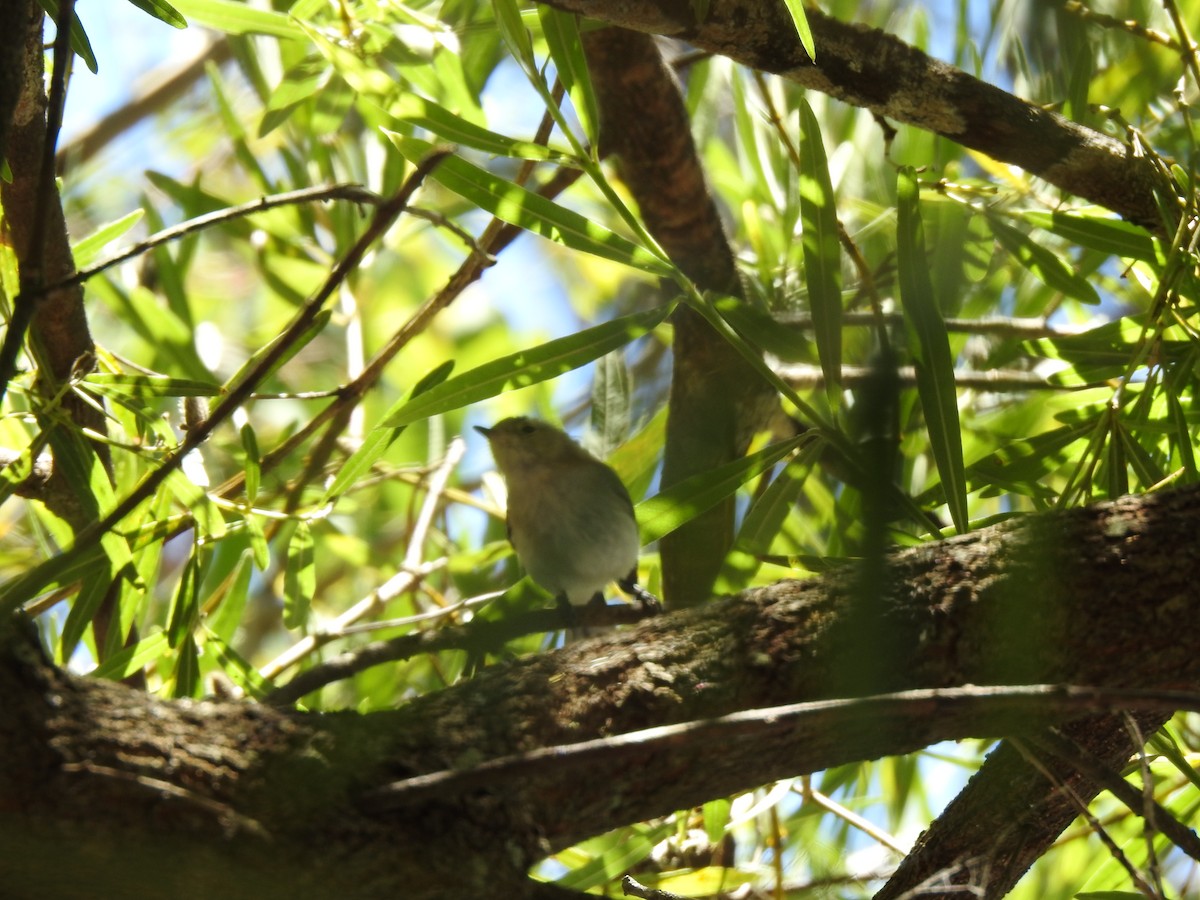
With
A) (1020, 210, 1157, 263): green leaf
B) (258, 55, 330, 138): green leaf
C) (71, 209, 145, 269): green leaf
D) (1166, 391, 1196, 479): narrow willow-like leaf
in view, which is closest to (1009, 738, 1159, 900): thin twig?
(1166, 391, 1196, 479): narrow willow-like leaf

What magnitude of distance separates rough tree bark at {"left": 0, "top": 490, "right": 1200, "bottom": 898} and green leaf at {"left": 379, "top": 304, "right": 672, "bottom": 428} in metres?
0.62

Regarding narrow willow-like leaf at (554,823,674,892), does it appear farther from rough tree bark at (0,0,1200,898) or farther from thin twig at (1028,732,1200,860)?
thin twig at (1028,732,1200,860)

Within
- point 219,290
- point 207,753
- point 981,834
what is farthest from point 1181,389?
point 219,290

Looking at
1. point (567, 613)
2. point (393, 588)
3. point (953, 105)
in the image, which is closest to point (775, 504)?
point (567, 613)

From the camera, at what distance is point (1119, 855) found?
50.6 inches

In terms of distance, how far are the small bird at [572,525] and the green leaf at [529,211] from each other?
4.01ft

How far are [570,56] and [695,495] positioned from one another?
83 cm

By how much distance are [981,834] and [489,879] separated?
3.23 feet

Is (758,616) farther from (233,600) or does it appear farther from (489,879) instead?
(233,600)

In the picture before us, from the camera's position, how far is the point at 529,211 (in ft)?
6.38

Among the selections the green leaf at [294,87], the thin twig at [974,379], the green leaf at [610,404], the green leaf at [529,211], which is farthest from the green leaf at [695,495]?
the green leaf at [294,87]

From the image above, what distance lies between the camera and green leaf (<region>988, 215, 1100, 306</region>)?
2338 mm

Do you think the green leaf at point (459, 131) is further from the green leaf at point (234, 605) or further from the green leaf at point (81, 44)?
the green leaf at point (234, 605)

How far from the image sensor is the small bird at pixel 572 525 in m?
3.12
